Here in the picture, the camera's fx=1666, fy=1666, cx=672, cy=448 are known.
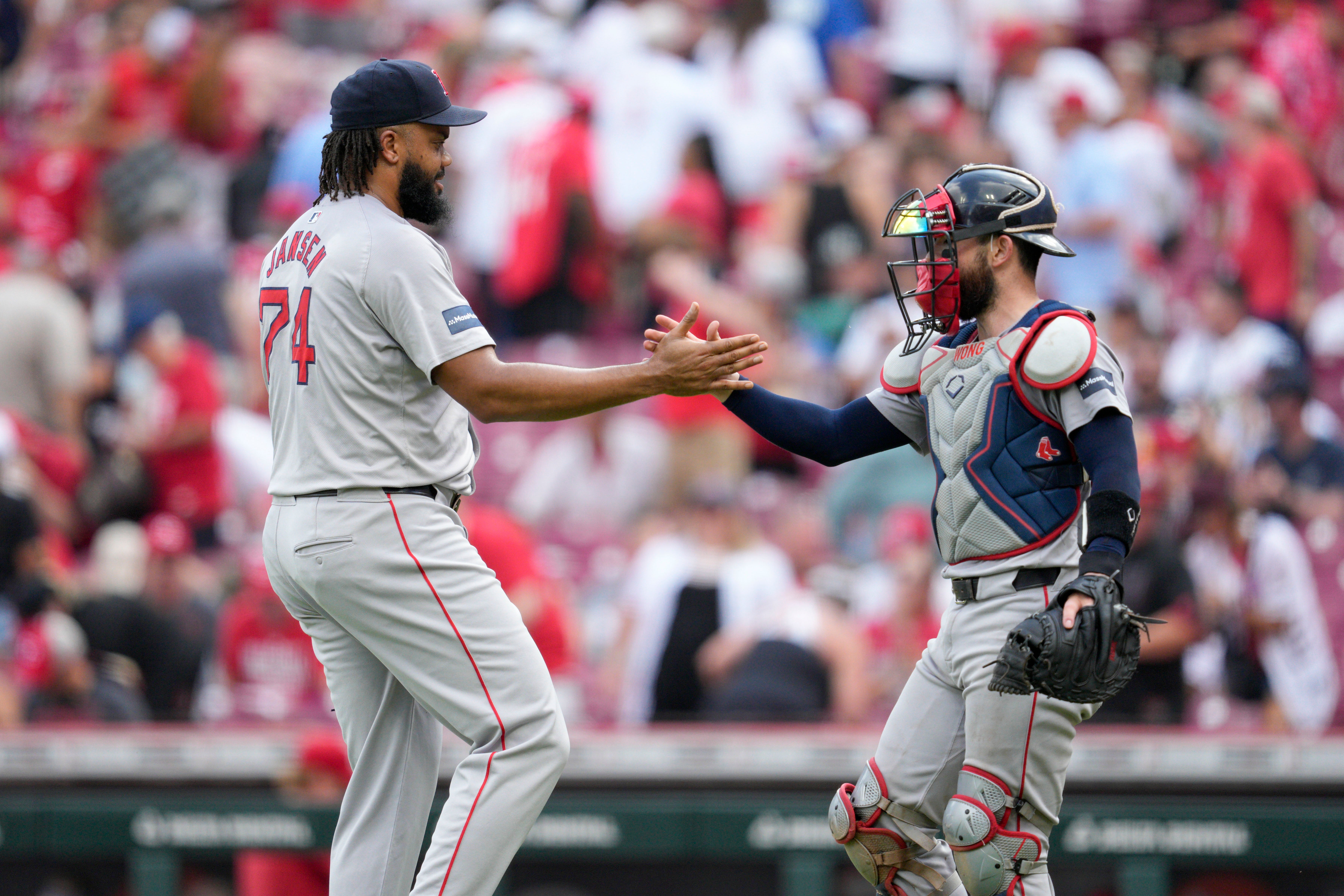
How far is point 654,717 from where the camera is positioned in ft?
23.4

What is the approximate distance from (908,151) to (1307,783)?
5207mm

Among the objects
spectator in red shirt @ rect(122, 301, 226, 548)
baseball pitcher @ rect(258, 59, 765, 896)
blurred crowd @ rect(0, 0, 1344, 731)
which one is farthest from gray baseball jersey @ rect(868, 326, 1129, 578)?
spectator in red shirt @ rect(122, 301, 226, 548)

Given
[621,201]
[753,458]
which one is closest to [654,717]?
[753,458]

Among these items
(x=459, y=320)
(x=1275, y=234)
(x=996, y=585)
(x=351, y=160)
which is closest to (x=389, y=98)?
(x=351, y=160)

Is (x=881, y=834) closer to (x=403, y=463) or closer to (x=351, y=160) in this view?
(x=403, y=463)

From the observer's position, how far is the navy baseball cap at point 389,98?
12.2 ft

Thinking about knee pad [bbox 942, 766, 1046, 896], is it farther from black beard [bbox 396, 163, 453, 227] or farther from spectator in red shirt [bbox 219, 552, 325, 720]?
spectator in red shirt [bbox 219, 552, 325, 720]

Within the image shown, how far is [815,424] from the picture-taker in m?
4.16

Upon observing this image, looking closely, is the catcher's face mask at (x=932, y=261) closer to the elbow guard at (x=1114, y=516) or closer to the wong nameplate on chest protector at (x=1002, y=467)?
the wong nameplate on chest protector at (x=1002, y=467)

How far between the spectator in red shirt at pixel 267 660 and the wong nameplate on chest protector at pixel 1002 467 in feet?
13.1

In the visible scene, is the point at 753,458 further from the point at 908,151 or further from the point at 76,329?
the point at 76,329

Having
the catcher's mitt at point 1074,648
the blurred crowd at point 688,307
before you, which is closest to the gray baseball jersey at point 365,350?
the catcher's mitt at point 1074,648

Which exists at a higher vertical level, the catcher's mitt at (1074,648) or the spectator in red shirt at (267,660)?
the catcher's mitt at (1074,648)

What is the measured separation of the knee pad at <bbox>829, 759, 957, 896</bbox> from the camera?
396cm
